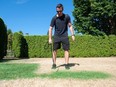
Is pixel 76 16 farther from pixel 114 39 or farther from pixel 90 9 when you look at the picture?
pixel 114 39

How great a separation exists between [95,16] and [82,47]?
10.2 metres

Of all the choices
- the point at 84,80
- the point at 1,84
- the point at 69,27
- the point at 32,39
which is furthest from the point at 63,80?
the point at 32,39

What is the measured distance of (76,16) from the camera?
3512 centimetres

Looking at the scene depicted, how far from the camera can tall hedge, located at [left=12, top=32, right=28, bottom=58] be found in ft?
73.5

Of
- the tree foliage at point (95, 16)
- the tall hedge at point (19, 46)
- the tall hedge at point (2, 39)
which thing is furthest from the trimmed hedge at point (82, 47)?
the tree foliage at point (95, 16)

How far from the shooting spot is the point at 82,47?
77.0 ft

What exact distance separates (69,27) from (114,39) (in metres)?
14.7

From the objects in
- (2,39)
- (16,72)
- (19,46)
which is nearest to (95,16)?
(19,46)

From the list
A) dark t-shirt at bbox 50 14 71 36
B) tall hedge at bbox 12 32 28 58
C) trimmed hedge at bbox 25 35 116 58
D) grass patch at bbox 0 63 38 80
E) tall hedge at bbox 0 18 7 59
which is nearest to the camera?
grass patch at bbox 0 63 38 80

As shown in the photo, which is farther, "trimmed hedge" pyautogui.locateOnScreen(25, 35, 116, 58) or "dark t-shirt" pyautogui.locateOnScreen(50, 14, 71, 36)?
"trimmed hedge" pyautogui.locateOnScreen(25, 35, 116, 58)

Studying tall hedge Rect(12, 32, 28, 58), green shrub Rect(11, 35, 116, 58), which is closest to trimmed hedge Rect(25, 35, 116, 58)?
green shrub Rect(11, 35, 116, 58)

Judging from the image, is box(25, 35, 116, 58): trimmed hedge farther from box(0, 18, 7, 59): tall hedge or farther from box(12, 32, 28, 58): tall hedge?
box(0, 18, 7, 59): tall hedge

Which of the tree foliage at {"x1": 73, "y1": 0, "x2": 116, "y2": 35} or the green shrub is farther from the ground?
the tree foliage at {"x1": 73, "y1": 0, "x2": 116, "y2": 35}

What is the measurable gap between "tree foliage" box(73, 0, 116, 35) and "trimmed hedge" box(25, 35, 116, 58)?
26.6 ft
